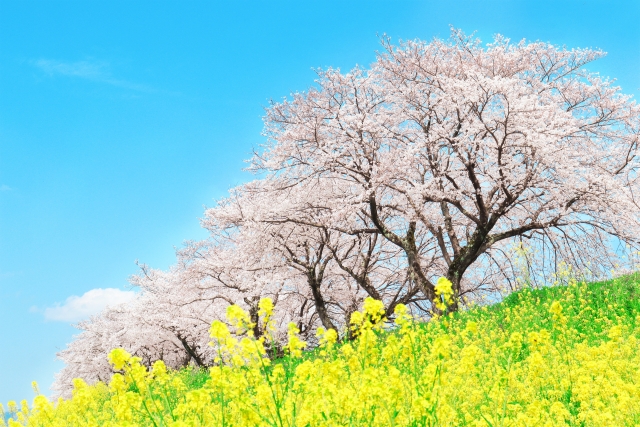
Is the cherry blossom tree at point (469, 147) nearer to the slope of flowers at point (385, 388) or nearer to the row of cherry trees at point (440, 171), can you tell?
the row of cherry trees at point (440, 171)

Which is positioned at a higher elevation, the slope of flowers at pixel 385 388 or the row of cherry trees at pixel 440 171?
the row of cherry trees at pixel 440 171

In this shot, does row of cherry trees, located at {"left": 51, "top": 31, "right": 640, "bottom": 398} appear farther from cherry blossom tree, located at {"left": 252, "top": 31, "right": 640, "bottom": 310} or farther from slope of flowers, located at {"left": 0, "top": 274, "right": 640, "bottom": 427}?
slope of flowers, located at {"left": 0, "top": 274, "right": 640, "bottom": 427}

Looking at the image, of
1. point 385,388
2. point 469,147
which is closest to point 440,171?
point 469,147

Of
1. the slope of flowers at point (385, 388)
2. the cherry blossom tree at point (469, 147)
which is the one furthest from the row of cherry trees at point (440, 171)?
the slope of flowers at point (385, 388)

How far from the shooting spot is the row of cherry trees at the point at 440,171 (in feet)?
48.5

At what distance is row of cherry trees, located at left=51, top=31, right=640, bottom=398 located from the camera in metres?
14.8

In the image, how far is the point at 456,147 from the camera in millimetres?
15164

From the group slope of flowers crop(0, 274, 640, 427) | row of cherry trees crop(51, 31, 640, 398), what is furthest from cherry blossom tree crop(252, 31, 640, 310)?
slope of flowers crop(0, 274, 640, 427)

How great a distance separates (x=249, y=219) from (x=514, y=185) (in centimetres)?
825

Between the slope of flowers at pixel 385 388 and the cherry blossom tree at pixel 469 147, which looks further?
the cherry blossom tree at pixel 469 147

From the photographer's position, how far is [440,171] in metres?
15.8

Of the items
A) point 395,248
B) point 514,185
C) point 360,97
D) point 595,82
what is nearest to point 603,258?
point 514,185

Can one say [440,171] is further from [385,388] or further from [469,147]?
[385,388]

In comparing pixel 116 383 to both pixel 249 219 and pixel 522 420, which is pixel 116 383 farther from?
pixel 249 219
